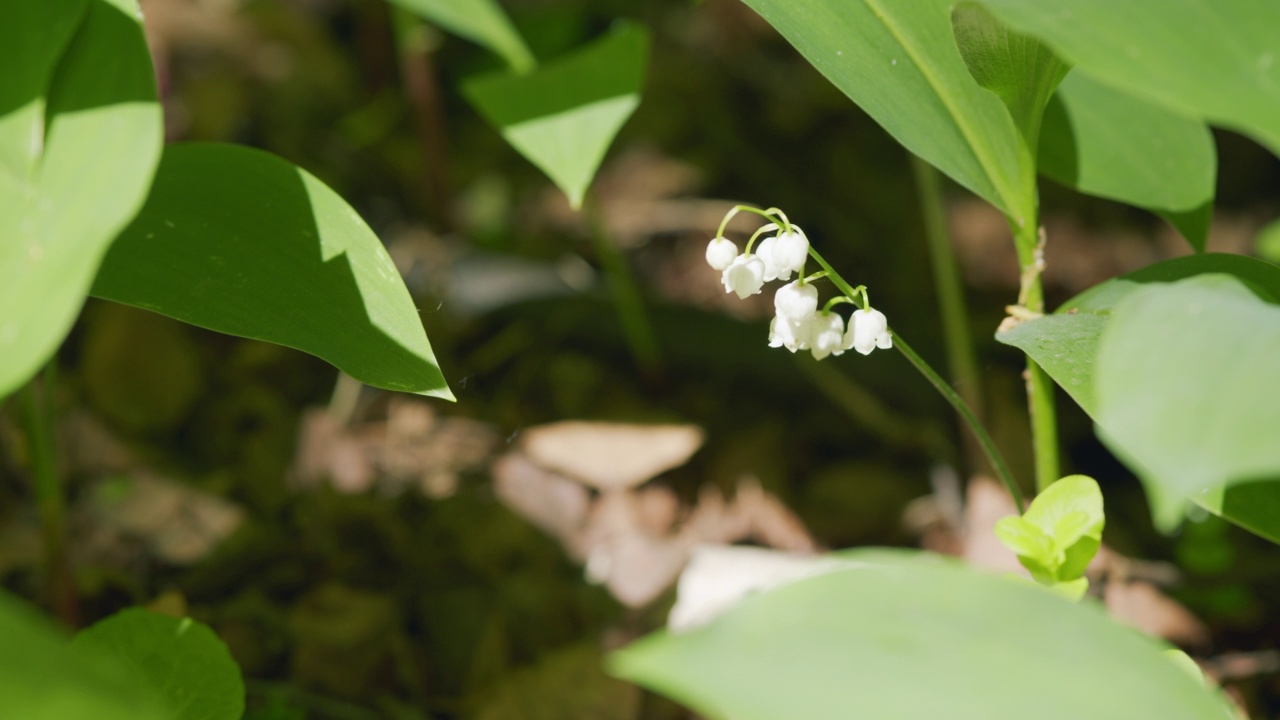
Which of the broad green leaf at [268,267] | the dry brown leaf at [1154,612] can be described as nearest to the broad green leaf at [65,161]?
the broad green leaf at [268,267]

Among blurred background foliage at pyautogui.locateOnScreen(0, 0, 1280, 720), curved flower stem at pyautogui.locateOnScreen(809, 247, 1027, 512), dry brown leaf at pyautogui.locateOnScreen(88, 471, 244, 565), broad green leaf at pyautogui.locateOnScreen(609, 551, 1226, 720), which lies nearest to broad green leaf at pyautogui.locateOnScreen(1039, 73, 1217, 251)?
curved flower stem at pyautogui.locateOnScreen(809, 247, 1027, 512)

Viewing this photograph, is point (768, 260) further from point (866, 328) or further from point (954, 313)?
point (954, 313)

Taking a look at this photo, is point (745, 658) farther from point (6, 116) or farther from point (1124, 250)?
point (1124, 250)

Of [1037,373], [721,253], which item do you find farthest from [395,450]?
[1037,373]

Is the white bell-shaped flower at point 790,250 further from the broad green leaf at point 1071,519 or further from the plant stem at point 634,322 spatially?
the plant stem at point 634,322

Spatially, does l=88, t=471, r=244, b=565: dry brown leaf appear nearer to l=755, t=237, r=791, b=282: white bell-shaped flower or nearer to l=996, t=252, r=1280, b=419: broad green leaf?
l=755, t=237, r=791, b=282: white bell-shaped flower
